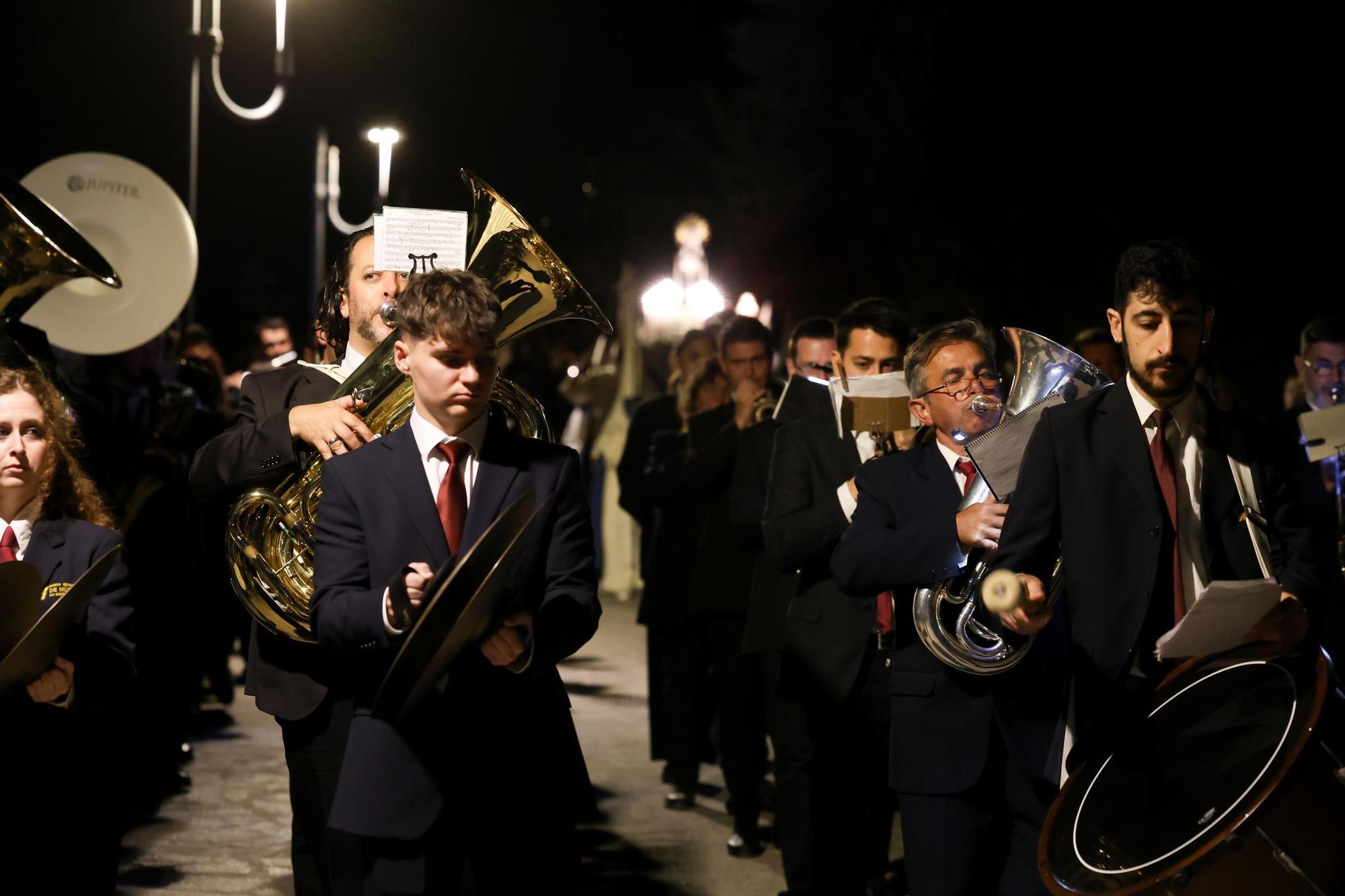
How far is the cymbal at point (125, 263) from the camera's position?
7.84 meters

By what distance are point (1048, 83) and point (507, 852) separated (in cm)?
1543

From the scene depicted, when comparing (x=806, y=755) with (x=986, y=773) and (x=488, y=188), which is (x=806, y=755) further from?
(x=488, y=188)

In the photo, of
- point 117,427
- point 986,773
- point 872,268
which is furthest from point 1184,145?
point 986,773

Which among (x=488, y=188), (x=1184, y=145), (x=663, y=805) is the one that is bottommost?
(x=663, y=805)

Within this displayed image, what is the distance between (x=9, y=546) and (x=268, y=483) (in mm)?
706

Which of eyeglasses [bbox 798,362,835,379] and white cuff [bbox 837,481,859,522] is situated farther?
eyeglasses [bbox 798,362,835,379]

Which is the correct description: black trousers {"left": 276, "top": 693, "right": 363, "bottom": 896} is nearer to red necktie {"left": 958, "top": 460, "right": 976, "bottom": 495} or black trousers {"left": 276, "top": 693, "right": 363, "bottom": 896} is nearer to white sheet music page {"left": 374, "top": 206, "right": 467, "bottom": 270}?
white sheet music page {"left": 374, "top": 206, "right": 467, "bottom": 270}

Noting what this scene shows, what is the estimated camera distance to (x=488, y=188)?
4793 millimetres

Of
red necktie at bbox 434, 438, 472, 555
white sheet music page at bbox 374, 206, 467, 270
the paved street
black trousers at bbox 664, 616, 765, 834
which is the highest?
white sheet music page at bbox 374, 206, 467, 270

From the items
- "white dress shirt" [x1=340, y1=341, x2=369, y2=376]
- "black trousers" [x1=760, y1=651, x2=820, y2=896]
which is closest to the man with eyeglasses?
"black trousers" [x1=760, y1=651, x2=820, y2=896]

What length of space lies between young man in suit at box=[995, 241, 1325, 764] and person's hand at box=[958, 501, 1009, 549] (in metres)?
0.24

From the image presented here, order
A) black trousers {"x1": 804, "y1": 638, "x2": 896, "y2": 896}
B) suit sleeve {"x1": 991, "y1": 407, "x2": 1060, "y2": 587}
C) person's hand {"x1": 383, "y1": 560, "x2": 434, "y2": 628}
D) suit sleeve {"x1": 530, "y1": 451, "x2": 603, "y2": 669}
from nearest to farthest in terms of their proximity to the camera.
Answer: person's hand {"x1": 383, "y1": 560, "x2": 434, "y2": 628}
suit sleeve {"x1": 530, "y1": 451, "x2": 603, "y2": 669}
suit sleeve {"x1": 991, "y1": 407, "x2": 1060, "y2": 587}
black trousers {"x1": 804, "y1": 638, "x2": 896, "y2": 896}

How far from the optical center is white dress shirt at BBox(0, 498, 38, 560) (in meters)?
4.47

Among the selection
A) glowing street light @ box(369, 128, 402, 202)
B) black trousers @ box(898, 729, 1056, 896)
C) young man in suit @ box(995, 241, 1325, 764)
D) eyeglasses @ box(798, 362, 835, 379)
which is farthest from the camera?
glowing street light @ box(369, 128, 402, 202)
